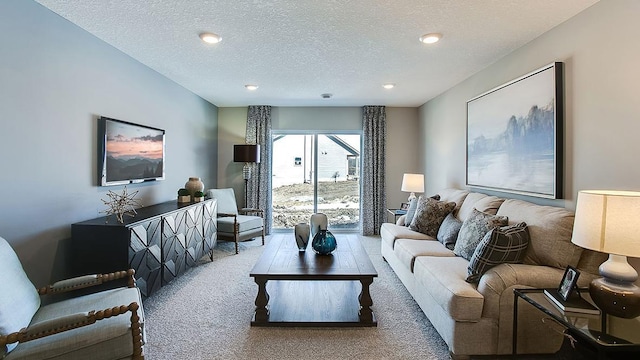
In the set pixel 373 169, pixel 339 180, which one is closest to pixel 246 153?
pixel 339 180

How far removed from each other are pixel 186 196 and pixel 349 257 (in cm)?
237

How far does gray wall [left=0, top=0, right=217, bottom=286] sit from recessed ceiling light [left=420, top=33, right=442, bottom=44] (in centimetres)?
294

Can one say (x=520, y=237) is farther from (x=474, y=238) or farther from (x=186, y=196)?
(x=186, y=196)

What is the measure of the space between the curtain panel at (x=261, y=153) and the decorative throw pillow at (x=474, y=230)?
3.74 meters

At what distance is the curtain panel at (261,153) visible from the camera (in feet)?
18.8

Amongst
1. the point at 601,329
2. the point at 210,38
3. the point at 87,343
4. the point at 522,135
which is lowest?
the point at 87,343

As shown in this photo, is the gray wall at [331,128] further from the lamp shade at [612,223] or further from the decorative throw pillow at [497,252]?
the lamp shade at [612,223]

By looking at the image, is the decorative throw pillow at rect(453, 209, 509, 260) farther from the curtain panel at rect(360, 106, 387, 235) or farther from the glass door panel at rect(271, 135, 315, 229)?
the glass door panel at rect(271, 135, 315, 229)

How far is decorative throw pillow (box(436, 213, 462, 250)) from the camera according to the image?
10.1ft

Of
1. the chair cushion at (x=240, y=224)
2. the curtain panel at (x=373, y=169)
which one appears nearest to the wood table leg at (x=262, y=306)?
the chair cushion at (x=240, y=224)

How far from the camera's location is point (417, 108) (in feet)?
19.2

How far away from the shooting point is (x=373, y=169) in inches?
227

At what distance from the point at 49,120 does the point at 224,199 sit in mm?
2885

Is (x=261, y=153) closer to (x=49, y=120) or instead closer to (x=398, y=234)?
(x=398, y=234)
